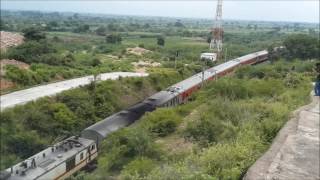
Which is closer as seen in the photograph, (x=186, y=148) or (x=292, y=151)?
(x=292, y=151)

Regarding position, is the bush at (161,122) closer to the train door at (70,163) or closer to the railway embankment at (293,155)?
the train door at (70,163)

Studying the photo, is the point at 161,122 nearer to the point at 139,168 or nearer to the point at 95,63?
the point at 139,168

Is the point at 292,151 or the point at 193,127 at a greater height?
the point at 292,151

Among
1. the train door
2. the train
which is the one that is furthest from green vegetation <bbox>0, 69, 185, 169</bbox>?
the train door

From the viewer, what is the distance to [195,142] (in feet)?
49.6

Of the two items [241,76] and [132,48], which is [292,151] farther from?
[132,48]

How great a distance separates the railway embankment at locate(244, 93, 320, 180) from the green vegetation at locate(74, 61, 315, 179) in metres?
0.40

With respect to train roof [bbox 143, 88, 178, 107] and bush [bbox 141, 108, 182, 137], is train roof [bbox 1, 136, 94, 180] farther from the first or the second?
train roof [bbox 143, 88, 178, 107]

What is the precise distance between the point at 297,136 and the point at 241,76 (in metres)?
20.1

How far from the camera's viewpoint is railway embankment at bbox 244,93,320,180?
8.90m

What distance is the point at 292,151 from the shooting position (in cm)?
1039

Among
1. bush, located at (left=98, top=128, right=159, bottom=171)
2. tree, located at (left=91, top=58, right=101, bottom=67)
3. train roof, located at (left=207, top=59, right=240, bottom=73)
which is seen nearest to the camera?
bush, located at (left=98, top=128, right=159, bottom=171)

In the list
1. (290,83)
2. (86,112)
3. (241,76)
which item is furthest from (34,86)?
(241,76)

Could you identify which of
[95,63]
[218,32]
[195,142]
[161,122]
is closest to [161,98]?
[161,122]
